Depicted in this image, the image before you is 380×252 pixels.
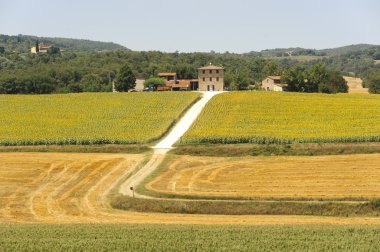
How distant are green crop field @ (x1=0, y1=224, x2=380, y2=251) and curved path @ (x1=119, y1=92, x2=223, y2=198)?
11.3 m

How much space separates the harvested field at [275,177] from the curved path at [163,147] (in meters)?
1.59

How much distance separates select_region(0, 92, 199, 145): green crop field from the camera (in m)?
65.5

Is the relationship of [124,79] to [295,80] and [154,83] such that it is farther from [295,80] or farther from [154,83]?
[295,80]

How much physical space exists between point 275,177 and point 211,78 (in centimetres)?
7852

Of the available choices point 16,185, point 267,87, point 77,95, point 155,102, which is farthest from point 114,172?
point 267,87

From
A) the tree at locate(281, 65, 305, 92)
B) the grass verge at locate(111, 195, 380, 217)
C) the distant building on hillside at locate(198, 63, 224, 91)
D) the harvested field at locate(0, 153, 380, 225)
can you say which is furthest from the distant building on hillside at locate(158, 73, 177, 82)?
the grass verge at locate(111, 195, 380, 217)

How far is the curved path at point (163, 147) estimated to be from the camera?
46.4 m

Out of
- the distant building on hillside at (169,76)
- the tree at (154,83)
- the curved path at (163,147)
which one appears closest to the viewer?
the curved path at (163,147)

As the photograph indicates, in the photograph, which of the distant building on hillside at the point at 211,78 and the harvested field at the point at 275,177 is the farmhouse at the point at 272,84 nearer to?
the distant building on hillside at the point at 211,78

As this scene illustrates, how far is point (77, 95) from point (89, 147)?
41.8 m

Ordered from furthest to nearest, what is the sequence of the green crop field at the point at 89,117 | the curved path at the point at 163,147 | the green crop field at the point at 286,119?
the green crop field at the point at 89,117
the green crop field at the point at 286,119
the curved path at the point at 163,147

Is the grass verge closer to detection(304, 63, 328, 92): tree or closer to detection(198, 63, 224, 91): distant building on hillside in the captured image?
detection(304, 63, 328, 92): tree

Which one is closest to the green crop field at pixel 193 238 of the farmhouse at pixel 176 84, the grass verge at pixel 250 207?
the grass verge at pixel 250 207

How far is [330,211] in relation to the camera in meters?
37.7
